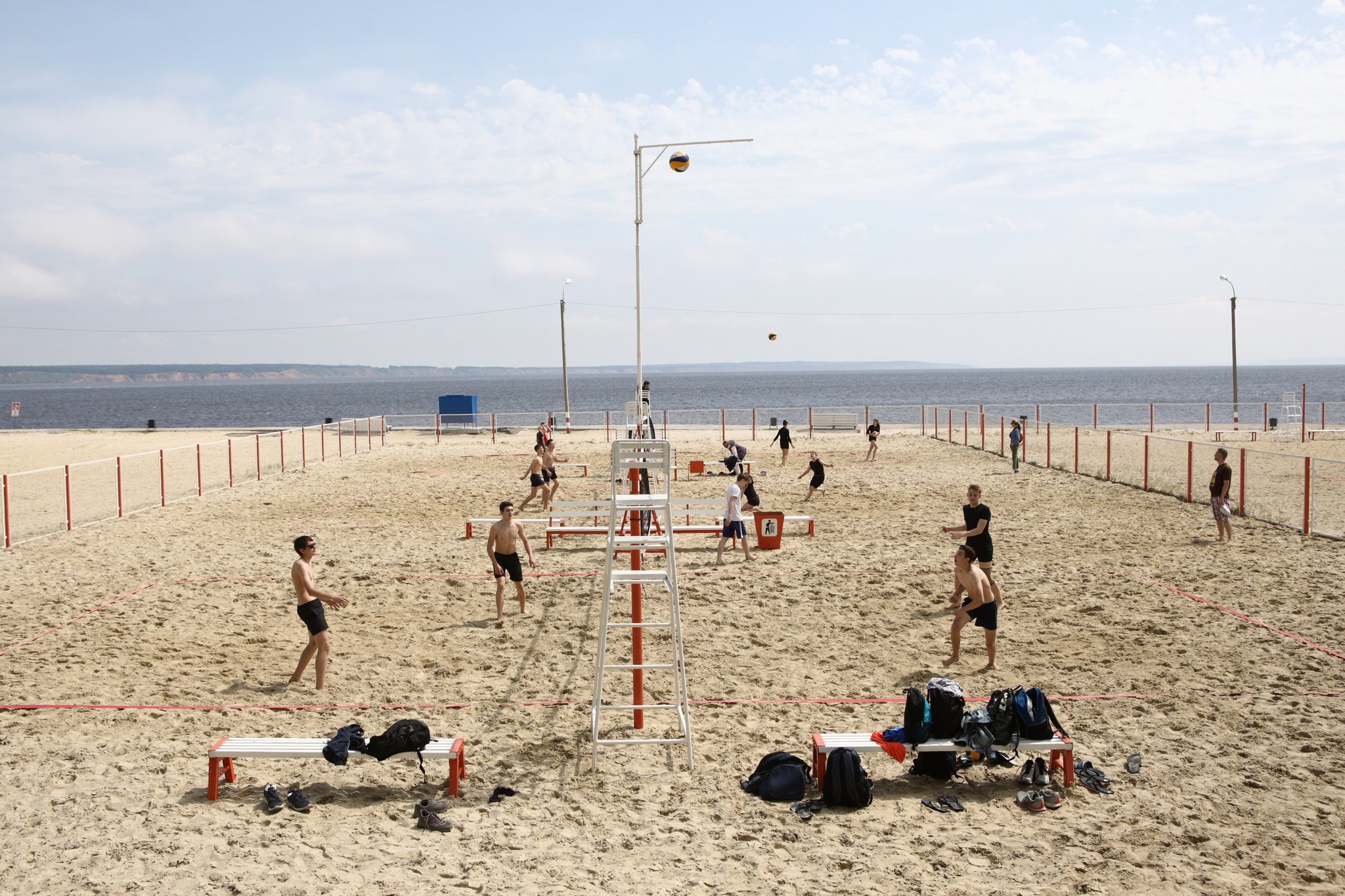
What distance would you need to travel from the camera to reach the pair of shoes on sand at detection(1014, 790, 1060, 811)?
7223mm

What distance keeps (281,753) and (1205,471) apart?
2530 centimetres

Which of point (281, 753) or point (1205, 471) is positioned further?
point (1205, 471)

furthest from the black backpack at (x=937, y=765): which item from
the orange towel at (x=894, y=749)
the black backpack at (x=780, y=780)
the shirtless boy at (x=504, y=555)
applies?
the shirtless boy at (x=504, y=555)

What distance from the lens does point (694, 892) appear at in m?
6.14

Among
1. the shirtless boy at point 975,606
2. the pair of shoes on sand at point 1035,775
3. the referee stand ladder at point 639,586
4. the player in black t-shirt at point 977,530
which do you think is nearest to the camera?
the pair of shoes on sand at point 1035,775

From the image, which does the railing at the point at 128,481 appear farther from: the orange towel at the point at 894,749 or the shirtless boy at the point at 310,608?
the orange towel at the point at 894,749

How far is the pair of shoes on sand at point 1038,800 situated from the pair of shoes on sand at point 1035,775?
6.4 inches

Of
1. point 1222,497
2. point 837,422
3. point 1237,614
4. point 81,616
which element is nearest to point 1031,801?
point 1237,614

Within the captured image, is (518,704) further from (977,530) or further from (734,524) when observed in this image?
(734,524)

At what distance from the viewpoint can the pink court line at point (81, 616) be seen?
37.0 ft

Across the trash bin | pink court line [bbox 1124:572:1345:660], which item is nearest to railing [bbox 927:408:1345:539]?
pink court line [bbox 1124:572:1345:660]

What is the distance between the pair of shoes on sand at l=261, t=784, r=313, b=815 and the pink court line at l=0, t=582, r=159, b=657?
5.61 m

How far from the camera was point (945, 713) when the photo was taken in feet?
25.3

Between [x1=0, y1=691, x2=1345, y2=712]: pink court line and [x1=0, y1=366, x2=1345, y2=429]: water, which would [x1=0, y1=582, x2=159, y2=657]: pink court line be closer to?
[x1=0, y1=691, x2=1345, y2=712]: pink court line
